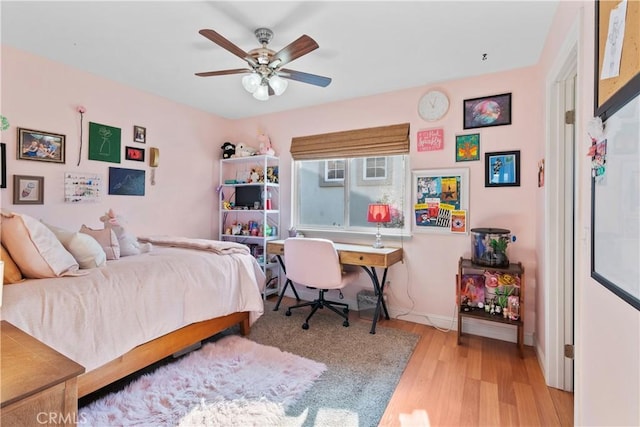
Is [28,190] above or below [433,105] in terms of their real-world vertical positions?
below

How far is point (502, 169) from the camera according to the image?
2559 millimetres

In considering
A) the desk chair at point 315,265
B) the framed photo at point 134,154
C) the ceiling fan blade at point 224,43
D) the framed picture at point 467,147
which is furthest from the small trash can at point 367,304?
the framed photo at point 134,154

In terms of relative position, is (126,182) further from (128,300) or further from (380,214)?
(380,214)

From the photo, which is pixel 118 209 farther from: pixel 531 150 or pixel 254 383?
pixel 531 150

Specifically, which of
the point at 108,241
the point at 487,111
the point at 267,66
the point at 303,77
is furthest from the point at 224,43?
the point at 487,111

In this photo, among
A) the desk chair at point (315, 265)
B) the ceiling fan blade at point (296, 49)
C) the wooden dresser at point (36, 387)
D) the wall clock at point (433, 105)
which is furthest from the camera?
the wall clock at point (433, 105)

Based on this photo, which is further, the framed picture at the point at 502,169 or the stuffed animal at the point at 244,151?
the stuffed animal at the point at 244,151

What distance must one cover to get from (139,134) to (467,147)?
322 centimetres

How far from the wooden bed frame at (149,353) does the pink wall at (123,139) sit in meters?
1.50

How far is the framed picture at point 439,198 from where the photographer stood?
2719 mm

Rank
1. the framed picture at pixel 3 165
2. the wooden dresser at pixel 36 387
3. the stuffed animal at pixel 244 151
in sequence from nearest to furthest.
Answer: the wooden dresser at pixel 36 387
the framed picture at pixel 3 165
the stuffed animal at pixel 244 151

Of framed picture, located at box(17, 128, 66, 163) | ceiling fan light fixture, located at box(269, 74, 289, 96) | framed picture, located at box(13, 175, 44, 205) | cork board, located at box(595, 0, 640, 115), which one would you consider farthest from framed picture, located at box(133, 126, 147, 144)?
cork board, located at box(595, 0, 640, 115)

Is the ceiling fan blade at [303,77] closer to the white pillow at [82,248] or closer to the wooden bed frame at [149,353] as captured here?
the white pillow at [82,248]

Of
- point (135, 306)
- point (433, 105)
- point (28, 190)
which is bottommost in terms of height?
point (135, 306)
